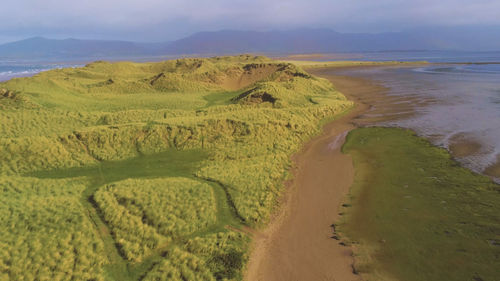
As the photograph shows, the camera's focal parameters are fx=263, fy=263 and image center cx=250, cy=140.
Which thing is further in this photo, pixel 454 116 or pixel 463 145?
pixel 454 116

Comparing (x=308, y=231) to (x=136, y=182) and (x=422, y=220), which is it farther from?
(x=136, y=182)

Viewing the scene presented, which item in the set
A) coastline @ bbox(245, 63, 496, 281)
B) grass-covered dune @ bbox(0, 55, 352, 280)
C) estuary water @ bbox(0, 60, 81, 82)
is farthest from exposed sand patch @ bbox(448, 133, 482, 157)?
estuary water @ bbox(0, 60, 81, 82)

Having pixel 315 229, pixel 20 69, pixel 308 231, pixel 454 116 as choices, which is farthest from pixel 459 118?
pixel 20 69

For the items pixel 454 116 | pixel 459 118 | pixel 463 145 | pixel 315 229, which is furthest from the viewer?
pixel 454 116

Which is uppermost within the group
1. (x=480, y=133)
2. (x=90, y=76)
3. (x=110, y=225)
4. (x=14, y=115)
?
(x=90, y=76)

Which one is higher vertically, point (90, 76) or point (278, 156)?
point (90, 76)

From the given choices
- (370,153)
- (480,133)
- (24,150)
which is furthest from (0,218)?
(480,133)

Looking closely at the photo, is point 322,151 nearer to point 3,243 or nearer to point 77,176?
point 77,176
